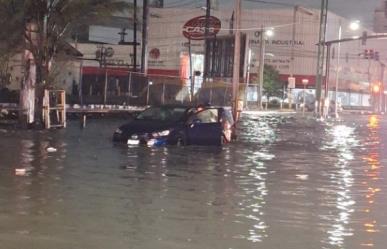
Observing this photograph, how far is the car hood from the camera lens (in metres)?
20.9

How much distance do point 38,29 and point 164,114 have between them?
7237mm

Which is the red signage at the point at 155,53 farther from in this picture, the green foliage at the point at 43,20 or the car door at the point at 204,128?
the car door at the point at 204,128

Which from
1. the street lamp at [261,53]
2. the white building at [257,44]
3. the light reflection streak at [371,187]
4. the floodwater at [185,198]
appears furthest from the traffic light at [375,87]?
the floodwater at [185,198]

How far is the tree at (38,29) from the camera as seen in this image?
1026 inches

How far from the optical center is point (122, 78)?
46.6m

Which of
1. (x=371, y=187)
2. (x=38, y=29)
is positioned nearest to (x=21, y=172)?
(x=371, y=187)

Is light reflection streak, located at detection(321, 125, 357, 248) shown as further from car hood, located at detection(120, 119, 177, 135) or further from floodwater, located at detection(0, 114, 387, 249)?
car hood, located at detection(120, 119, 177, 135)

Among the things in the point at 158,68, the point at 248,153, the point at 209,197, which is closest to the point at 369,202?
the point at 209,197

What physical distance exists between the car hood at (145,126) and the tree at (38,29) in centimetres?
672

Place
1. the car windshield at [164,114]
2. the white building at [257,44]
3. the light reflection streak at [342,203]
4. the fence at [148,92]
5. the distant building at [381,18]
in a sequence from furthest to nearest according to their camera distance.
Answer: the white building at [257,44] < the fence at [148,92] < the distant building at [381,18] < the car windshield at [164,114] < the light reflection streak at [342,203]

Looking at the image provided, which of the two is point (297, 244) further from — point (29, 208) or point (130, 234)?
point (29, 208)

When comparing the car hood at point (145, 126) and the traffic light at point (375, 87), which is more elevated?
the traffic light at point (375, 87)

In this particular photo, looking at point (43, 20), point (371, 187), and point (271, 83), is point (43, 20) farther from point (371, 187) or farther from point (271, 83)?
point (271, 83)

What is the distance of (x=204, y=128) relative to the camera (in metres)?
21.8
